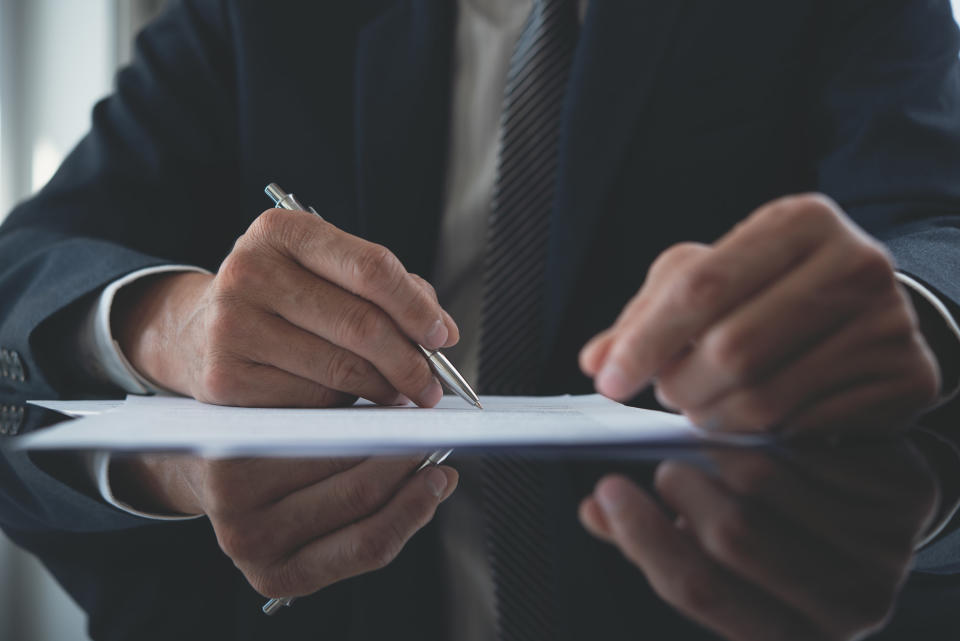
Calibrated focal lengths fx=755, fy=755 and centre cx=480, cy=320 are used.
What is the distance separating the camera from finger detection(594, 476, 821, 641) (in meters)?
0.15

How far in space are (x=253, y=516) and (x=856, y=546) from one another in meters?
0.17

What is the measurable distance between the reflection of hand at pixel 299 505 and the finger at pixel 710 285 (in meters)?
0.09

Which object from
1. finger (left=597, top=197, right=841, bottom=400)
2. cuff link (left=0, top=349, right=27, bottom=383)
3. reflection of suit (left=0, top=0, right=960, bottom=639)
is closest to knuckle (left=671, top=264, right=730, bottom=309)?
finger (left=597, top=197, right=841, bottom=400)

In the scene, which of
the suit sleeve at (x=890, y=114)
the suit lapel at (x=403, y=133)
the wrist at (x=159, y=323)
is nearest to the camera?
the wrist at (x=159, y=323)

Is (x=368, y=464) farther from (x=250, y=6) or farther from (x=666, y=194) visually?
(x=250, y=6)

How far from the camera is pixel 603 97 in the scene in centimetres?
78

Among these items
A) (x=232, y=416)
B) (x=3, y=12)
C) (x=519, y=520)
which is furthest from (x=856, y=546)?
(x=3, y=12)

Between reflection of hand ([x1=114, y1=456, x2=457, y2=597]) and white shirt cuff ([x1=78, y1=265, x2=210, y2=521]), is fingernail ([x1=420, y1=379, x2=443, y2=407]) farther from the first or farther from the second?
white shirt cuff ([x1=78, y1=265, x2=210, y2=521])

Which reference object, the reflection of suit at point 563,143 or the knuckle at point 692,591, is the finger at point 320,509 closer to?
the knuckle at point 692,591

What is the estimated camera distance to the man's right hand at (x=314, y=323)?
1.45 ft

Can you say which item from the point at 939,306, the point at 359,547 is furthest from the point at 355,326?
the point at 939,306

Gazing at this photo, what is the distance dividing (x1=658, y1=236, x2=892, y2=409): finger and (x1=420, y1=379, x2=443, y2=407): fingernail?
17cm

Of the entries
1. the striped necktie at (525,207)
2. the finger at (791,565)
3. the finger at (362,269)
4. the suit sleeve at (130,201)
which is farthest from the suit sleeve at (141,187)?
the finger at (791,565)

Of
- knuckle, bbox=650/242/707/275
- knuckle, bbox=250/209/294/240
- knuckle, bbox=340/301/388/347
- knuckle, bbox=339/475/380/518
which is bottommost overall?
knuckle, bbox=650/242/707/275
